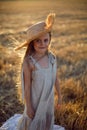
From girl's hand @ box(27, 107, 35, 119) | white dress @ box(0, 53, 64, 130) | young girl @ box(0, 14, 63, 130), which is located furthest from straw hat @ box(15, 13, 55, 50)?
girl's hand @ box(27, 107, 35, 119)

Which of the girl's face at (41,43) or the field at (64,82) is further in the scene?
the field at (64,82)

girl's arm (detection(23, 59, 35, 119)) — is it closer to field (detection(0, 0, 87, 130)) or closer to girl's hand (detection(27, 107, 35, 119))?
girl's hand (detection(27, 107, 35, 119))

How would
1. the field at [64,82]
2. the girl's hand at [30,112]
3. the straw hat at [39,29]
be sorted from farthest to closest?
the field at [64,82]
the girl's hand at [30,112]
the straw hat at [39,29]

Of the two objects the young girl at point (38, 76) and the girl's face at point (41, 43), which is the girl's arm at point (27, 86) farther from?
the girl's face at point (41, 43)

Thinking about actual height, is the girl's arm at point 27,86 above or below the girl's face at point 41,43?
below

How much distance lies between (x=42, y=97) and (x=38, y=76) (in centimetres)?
23

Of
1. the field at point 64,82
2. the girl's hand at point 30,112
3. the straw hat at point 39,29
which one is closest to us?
the straw hat at point 39,29

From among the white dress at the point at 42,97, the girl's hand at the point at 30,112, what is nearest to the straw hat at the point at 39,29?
the white dress at the point at 42,97

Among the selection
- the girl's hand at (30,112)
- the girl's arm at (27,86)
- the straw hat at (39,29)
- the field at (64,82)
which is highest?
the straw hat at (39,29)

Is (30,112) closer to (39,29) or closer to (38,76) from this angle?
(38,76)

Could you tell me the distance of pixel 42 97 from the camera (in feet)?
11.8

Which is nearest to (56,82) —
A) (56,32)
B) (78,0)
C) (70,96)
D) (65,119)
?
(65,119)

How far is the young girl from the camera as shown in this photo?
11.3ft

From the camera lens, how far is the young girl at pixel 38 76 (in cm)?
345
